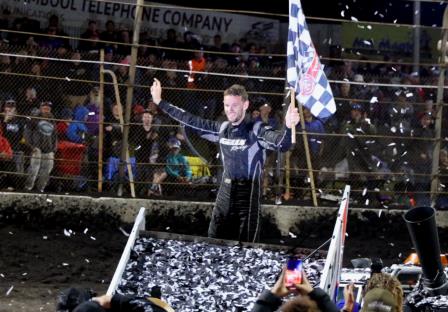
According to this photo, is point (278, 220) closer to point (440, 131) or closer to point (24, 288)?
point (440, 131)

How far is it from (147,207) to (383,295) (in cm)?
855

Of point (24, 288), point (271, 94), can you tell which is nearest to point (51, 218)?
point (24, 288)

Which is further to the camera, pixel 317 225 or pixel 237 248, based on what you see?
pixel 317 225

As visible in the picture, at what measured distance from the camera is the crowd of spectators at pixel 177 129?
14727 mm

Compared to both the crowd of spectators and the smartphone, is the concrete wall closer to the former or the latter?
the crowd of spectators

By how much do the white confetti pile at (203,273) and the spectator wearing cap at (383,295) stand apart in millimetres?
2484

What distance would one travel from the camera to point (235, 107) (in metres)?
11.1

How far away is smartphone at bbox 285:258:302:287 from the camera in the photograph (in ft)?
22.2

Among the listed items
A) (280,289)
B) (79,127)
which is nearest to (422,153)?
(79,127)

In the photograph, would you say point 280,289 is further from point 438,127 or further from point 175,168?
point 438,127

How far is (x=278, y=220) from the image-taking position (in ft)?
49.7

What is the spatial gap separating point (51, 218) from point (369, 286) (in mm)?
8299

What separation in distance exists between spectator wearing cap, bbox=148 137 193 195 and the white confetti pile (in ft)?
15.5

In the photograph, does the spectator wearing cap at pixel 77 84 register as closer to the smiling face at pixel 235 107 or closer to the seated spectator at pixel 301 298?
the smiling face at pixel 235 107
